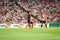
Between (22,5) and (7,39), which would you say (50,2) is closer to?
(22,5)

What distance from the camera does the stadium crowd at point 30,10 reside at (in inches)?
739

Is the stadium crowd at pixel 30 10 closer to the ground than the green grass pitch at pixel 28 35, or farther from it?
farther from it

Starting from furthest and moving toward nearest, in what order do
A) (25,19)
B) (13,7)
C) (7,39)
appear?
(13,7) → (25,19) → (7,39)

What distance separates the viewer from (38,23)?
1777 centimetres

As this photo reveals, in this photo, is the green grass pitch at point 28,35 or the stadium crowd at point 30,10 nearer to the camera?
the green grass pitch at point 28,35

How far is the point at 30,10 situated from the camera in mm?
19641

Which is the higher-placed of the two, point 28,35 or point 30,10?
point 30,10

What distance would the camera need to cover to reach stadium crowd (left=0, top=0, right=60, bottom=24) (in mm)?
18781

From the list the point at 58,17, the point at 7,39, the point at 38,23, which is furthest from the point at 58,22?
the point at 7,39

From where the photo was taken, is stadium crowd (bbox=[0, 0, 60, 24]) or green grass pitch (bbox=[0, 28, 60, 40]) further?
stadium crowd (bbox=[0, 0, 60, 24])

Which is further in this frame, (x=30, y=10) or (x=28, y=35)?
(x=30, y=10)

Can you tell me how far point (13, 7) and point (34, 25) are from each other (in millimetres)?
3710

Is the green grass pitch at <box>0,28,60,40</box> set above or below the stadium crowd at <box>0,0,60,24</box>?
below

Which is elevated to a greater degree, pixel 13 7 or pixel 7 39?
pixel 13 7
